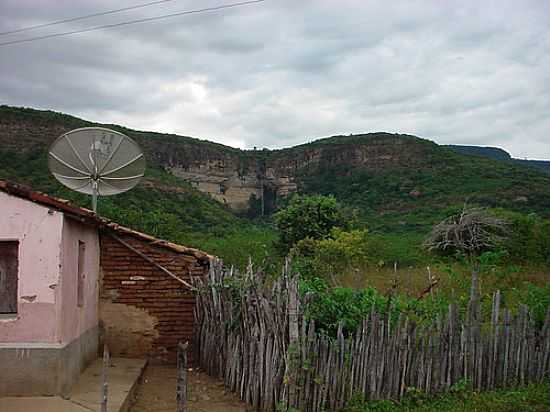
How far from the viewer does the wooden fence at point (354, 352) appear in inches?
259

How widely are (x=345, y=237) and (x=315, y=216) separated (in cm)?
Result: 333

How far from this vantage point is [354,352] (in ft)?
22.1

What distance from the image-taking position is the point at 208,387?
27.2 feet

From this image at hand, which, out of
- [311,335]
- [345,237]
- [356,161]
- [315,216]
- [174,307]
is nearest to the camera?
[311,335]

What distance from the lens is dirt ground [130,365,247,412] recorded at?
7.32 metres

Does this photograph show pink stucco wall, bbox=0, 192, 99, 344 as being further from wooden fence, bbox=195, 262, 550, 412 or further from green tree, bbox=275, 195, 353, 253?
green tree, bbox=275, 195, 353, 253

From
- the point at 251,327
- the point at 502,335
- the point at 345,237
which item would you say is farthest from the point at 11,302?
the point at 345,237

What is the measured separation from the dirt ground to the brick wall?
57cm

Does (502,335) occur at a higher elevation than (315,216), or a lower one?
lower

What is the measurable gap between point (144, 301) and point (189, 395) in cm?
212

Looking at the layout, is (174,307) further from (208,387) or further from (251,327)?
(251,327)

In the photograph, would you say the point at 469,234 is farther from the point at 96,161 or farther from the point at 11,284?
the point at 11,284

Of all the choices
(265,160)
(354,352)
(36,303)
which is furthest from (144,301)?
Result: (265,160)

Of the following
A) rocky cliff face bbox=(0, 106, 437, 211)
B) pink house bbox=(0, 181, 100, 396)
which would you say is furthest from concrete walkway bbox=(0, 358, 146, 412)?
rocky cliff face bbox=(0, 106, 437, 211)
